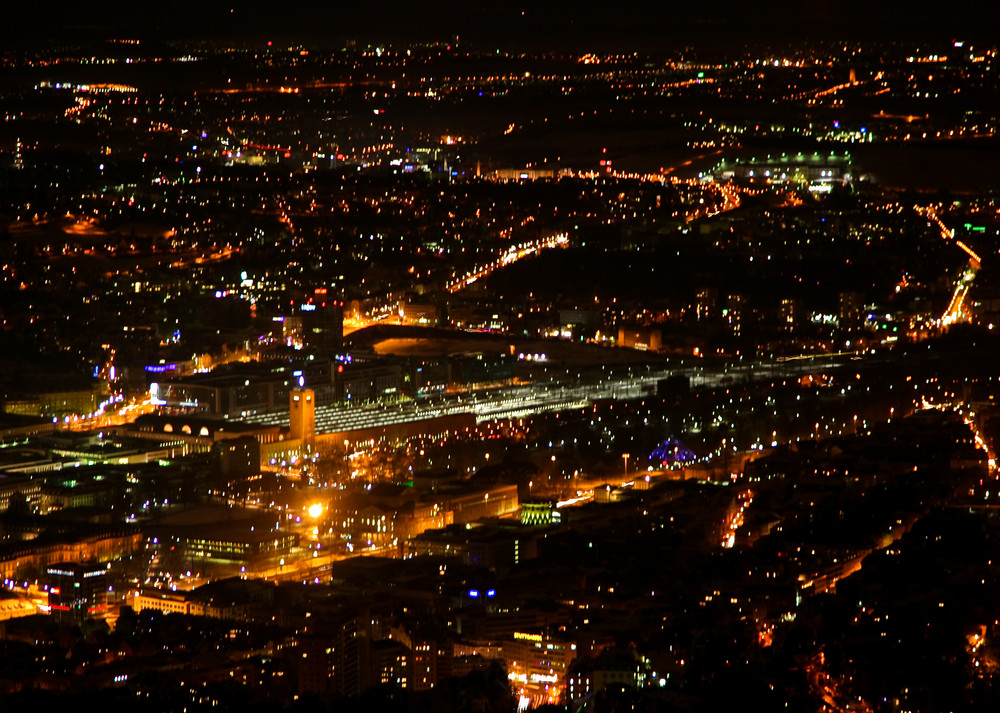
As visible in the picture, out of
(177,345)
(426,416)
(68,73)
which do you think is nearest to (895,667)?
(426,416)

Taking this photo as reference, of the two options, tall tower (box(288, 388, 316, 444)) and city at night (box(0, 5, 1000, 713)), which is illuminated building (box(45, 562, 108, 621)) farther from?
tall tower (box(288, 388, 316, 444))

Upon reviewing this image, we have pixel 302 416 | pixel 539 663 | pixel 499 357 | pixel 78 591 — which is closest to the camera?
pixel 539 663

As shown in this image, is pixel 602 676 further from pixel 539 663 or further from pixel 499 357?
pixel 499 357

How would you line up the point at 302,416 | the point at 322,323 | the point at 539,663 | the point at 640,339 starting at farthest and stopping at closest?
1. the point at 640,339
2. the point at 322,323
3. the point at 302,416
4. the point at 539,663

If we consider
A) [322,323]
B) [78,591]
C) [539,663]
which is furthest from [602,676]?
[322,323]

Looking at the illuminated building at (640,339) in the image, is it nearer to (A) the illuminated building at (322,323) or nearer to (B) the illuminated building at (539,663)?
(A) the illuminated building at (322,323)

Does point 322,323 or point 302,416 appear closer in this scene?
point 302,416

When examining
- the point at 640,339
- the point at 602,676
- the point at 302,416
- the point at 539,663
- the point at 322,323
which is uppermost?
the point at 602,676
